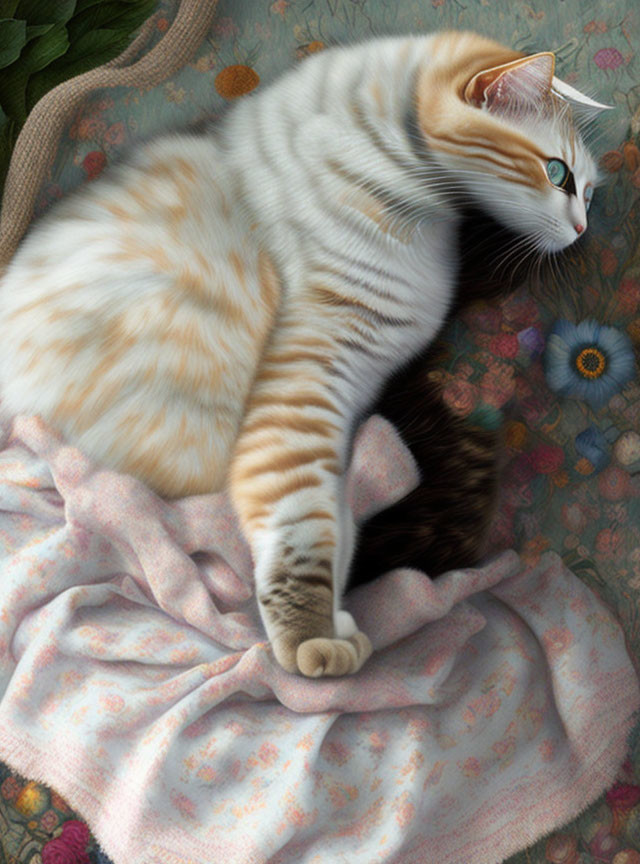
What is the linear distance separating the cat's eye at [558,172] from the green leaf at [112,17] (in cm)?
54

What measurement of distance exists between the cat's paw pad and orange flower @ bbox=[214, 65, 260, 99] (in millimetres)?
650

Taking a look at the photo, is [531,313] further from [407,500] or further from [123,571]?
[123,571]

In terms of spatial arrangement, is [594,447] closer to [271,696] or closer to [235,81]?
[271,696]

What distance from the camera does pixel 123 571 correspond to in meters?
0.95

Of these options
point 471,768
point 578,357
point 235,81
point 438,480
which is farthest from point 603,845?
point 235,81

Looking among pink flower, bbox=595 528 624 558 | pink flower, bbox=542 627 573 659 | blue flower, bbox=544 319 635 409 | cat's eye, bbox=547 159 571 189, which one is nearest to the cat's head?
cat's eye, bbox=547 159 571 189

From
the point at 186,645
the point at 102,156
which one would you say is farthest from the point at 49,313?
the point at 186,645

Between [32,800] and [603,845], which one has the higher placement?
[32,800]

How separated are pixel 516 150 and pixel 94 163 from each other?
512mm

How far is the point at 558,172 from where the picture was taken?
89cm

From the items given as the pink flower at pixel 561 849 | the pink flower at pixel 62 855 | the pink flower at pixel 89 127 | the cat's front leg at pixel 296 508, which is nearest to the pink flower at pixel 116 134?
the pink flower at pixel 89 127

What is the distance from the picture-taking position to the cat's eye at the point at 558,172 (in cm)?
89

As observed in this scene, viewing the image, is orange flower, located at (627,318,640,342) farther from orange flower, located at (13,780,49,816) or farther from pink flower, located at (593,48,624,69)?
orange flower, located at (13,780,49,816)

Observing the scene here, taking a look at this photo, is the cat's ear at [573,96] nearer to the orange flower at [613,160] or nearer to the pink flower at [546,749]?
the orange flower at [613,160]
